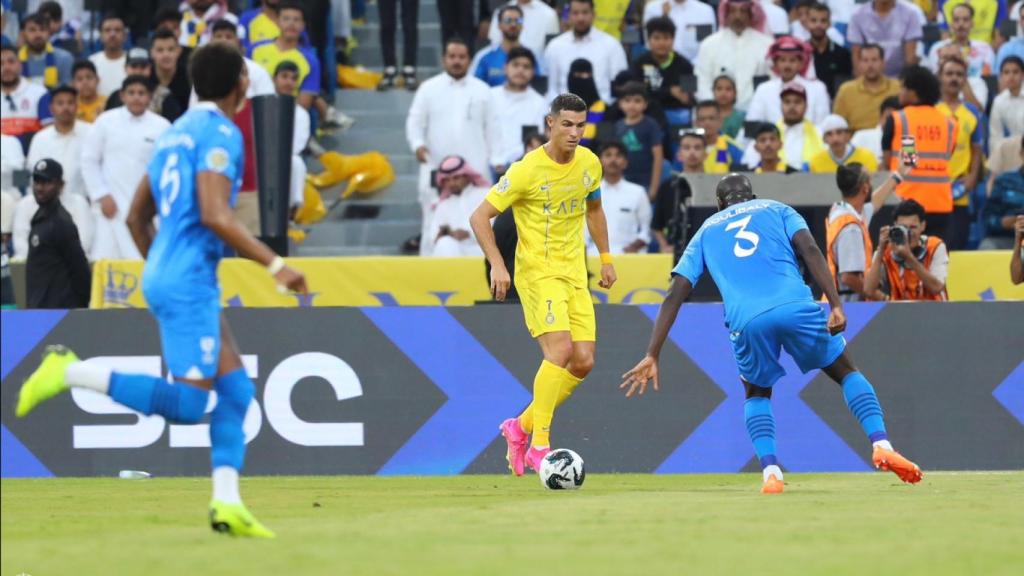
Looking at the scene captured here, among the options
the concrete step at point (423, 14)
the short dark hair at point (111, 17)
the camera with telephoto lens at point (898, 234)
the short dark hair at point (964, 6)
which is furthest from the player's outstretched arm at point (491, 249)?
the concrete step at point (423, 14)

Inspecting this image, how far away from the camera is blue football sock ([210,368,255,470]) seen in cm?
816

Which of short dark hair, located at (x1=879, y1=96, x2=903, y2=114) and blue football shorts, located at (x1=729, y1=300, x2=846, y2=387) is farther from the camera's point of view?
short dark hair, located at (x1=879, y1=96, x2=903, y2=114)

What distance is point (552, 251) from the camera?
12422mm

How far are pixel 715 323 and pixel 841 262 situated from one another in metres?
1.13

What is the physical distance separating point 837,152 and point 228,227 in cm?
1124

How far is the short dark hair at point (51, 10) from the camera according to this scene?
2242 centimetres

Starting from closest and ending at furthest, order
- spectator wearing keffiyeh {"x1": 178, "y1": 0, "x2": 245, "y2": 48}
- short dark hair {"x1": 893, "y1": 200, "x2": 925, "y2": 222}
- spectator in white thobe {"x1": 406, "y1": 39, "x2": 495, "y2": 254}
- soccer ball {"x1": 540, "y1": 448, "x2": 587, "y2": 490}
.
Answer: soccer ball {"x1": 540, "y1": 448, "x2": 587, "y2": 490} → short dark hair {"x1": 893, "y1": 200, "x2": 925, "y2": 222} → spectator in white thobe {"x1": 406, "y1": 39, "x2": 495, "y2": 254} → spectator wearing keffiyeh {"x1": 178, "y1": 0, "x2": 245, "y2": 48}

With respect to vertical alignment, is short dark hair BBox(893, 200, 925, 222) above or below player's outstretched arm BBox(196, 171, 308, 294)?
below

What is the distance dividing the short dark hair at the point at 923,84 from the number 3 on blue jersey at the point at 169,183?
420 inches

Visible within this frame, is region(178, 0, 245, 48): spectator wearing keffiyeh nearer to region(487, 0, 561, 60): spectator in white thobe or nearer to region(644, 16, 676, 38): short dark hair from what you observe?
region(487, 0, 561, 60): spectator in white thobe

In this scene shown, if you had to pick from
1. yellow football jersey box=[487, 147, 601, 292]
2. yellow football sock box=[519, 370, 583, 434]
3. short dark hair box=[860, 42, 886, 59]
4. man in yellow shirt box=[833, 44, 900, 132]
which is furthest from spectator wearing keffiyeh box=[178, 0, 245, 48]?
yellow football sock box=[519, 370, 583, 434]

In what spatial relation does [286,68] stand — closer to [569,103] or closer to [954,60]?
[954,60]

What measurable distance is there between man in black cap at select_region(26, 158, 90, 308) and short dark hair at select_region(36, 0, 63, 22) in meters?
6.51

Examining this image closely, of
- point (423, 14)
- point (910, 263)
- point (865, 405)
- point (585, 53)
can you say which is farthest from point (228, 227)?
point (423, 14)
